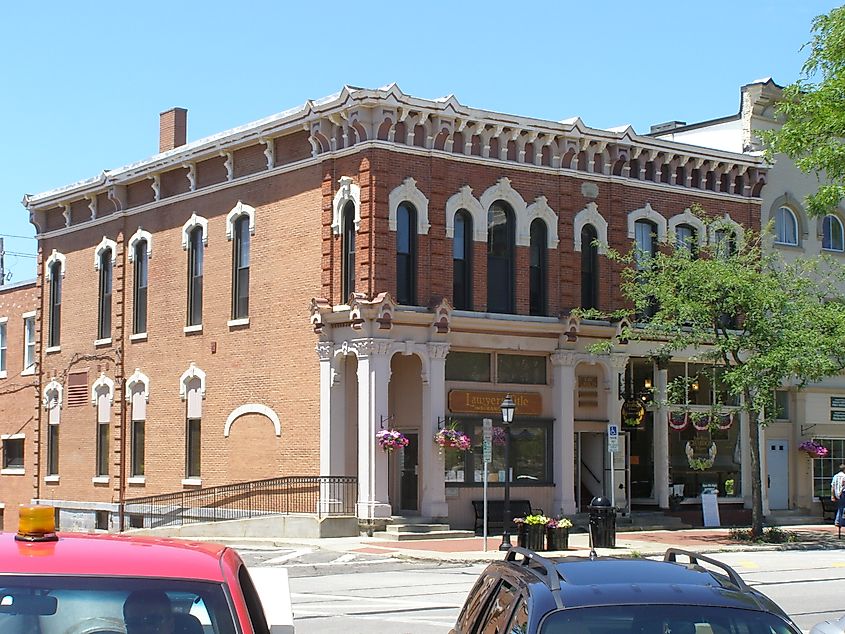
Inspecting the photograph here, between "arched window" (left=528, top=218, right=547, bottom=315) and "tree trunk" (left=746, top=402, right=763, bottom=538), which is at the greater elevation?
"arched window" (left=528, top=218, right=547, bottom=315)

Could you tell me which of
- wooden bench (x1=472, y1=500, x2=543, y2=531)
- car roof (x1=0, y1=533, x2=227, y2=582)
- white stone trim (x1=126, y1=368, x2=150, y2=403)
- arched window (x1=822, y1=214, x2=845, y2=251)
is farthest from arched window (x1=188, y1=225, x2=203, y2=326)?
car roof (x1=0, y1=533, x2=227, y2=582)

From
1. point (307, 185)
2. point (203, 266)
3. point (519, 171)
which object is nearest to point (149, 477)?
point (203, 266)

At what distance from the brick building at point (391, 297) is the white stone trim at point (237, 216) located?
59 millimetres

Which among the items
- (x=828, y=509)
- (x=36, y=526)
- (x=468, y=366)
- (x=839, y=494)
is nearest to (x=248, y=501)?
(x=468, y=366)

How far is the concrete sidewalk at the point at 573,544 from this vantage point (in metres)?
26.9

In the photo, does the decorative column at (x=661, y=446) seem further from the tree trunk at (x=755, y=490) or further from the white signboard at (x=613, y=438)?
the tree trunk at (x=755, y=490)

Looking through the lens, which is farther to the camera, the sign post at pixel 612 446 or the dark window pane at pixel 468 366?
the dark window pane at pixel 468 366

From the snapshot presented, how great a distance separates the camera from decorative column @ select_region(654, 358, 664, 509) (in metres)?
35.6

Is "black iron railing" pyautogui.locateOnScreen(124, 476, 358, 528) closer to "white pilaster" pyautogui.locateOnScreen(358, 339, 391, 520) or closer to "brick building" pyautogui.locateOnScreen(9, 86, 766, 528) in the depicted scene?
"brick building" pyautogui.locateOnScreen(9, 86, 766, 528)

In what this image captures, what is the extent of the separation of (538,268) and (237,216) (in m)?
8.07

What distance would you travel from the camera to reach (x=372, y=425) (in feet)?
99.5

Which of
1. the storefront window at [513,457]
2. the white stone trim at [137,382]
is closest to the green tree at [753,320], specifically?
the storefront window at [513,457]

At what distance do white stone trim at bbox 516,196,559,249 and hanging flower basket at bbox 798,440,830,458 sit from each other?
35.4 ft

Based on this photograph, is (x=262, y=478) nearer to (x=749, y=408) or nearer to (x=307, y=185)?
(x=307, y=185)
